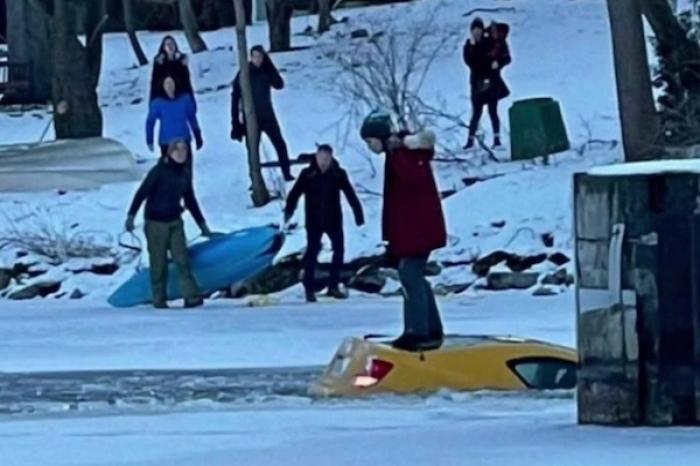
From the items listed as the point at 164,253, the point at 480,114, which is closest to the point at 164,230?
the point at 164,253

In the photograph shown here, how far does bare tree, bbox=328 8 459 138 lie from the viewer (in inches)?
1168

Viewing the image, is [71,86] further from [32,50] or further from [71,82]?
[32,50]

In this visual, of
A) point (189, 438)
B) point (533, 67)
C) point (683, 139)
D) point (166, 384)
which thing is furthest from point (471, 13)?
point (189, 438)

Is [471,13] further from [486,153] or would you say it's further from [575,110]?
[486,153]

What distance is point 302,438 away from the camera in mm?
12094

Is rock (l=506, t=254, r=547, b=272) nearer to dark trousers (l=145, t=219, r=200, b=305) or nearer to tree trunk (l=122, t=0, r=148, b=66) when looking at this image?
dark trousers (l=145, t=219, r=200, b=305)

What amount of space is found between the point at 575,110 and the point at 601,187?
2129 cm

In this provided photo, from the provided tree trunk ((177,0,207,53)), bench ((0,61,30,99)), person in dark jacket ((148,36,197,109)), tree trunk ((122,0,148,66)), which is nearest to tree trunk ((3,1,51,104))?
bench ((0,61,30,99))

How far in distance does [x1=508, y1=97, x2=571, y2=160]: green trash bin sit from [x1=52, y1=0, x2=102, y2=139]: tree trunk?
7602mm

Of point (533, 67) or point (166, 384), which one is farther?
point (533, 67)

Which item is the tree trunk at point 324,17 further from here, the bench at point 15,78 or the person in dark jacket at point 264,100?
the person in dark jacket at point 264,100

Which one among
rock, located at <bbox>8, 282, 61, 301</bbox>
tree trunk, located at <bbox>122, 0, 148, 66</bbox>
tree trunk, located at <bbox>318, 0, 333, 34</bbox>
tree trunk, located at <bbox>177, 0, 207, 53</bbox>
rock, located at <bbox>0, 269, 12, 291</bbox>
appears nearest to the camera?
rock, located at <bbox>8, 282, 61, 301</bbox>

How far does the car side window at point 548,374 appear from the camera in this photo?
50.1 ft

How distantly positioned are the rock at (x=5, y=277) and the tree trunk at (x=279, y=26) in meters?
16.0
